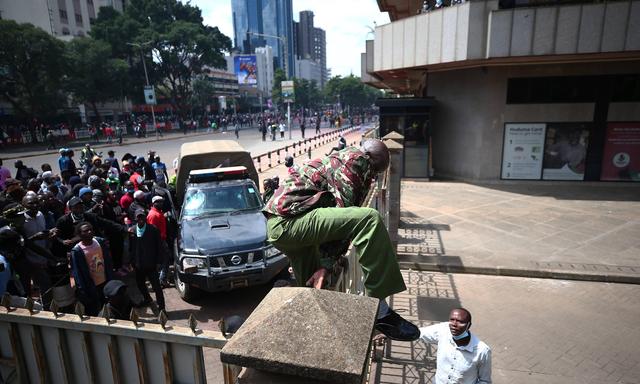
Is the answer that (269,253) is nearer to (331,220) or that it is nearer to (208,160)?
(331,220)

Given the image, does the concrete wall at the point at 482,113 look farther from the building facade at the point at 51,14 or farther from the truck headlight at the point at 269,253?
the building facade at the point at 51,14

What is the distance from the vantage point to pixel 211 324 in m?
5.79

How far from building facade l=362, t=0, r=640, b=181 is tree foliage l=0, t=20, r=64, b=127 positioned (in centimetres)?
3052

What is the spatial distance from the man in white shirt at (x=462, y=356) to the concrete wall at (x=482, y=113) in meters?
12.7

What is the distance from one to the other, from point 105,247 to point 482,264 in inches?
261

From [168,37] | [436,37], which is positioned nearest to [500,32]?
[436,37]

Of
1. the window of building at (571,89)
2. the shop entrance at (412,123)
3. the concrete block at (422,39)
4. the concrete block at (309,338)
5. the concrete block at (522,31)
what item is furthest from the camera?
the shop entrance at (412,123)

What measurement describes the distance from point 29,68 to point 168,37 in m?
18.3

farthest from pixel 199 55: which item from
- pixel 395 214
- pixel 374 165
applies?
pixel 374 165

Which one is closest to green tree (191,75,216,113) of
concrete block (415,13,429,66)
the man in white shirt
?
concrete block (415,13,429,66)

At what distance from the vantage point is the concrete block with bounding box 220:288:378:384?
141cm

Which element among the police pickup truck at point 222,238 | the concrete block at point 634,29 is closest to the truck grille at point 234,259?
the police pickup truck at point 222,238

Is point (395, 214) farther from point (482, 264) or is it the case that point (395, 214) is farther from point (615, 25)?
point (615, 25)

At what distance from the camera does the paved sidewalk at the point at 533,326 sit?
4.72m
